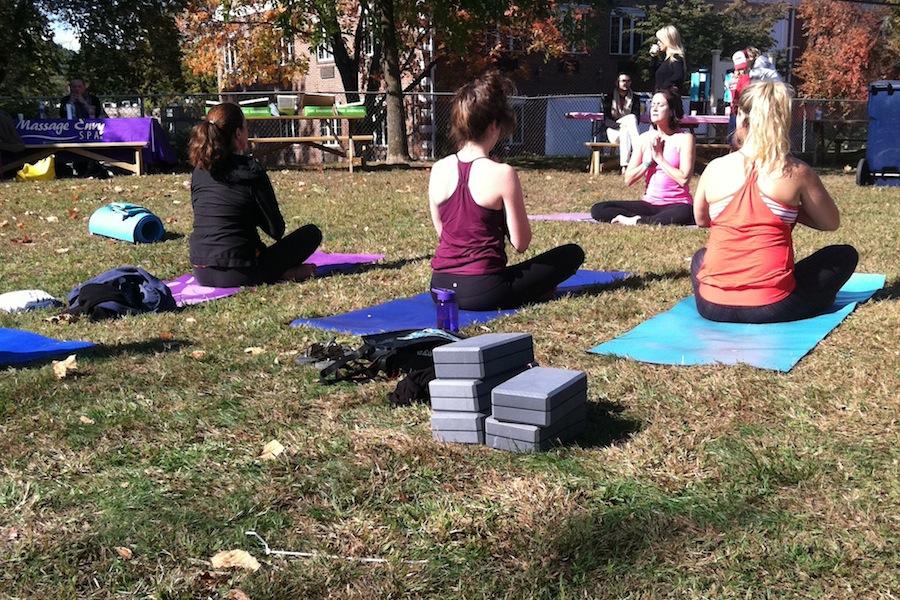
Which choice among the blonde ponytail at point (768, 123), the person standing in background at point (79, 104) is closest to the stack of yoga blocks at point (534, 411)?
the blonde ponytail at point (768, 123)

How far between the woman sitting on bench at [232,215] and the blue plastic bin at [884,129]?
9.82 m

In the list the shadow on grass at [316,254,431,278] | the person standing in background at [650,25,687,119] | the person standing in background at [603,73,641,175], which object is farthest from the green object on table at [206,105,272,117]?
the shadow on grass at [316,254,431,278]

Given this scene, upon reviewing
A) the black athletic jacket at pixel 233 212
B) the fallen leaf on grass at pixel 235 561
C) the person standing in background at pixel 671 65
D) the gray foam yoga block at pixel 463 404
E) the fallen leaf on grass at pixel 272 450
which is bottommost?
the fallen leaf on grass at pixel 235 561

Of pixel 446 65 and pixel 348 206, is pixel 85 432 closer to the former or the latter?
pixel 348 206

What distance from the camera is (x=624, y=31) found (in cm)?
3588

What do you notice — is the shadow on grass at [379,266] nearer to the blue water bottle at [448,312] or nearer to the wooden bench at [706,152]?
the blue water bottle at [448,312]

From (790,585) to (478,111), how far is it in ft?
11.6

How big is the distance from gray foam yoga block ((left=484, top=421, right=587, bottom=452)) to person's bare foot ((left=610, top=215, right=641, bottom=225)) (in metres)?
6.02

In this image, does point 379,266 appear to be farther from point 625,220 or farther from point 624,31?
point 624,31

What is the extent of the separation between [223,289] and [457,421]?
12.0 ft

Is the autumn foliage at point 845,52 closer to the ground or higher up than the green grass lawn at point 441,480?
higher up

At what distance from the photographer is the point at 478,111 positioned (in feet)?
17.3

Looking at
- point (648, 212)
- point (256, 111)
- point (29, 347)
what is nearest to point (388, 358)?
point (29, 347)

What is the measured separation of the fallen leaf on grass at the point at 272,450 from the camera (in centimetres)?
325
